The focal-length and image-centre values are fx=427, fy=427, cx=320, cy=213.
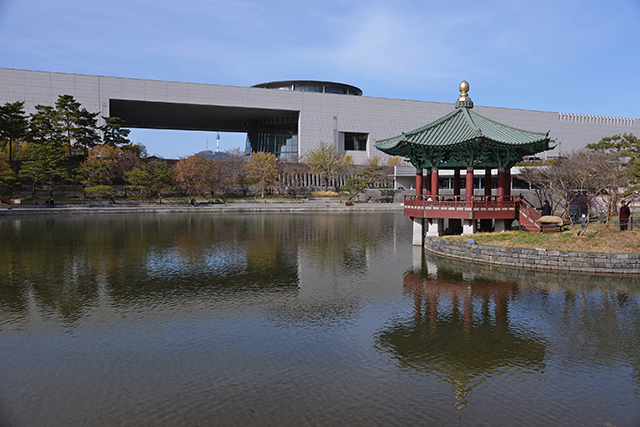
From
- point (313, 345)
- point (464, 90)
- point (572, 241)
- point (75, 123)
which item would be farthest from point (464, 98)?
point (75, 123)

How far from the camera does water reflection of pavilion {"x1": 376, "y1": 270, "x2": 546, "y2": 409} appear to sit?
10281 mm

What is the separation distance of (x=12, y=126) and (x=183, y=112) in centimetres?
3608

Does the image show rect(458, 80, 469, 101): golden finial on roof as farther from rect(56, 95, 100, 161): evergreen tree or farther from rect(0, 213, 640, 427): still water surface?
rect(56, 95, 100, 161): evergreen tree

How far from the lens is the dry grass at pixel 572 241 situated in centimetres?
2123

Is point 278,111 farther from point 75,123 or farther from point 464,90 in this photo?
point 464,90

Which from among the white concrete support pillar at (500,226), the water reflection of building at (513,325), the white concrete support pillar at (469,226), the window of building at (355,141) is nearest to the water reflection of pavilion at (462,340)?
the water reflection of building at (513,325)

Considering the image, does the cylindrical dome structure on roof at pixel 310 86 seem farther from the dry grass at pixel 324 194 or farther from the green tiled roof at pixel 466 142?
the green tiled roof at pixel 466 142

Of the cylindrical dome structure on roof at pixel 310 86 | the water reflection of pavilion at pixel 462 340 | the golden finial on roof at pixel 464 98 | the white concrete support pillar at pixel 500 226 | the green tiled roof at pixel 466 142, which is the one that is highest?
the cylindrical dome structure on roof at pixel 310 86

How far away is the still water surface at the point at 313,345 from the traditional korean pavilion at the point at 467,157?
561 centimetres

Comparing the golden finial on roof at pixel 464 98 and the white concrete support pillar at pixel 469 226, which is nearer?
the white concrete support pillar at pixel 469 226

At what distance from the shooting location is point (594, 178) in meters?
45.2

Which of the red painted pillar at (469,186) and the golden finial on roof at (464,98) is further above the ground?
the golden finial on roof at (464,98)

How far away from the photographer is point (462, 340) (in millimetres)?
12078

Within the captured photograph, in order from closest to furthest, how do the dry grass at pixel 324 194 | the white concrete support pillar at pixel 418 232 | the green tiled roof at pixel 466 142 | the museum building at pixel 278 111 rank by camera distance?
the green tiled roof at pixel 466 142 < the white concrete support pillar at pixel 418 232 < the museum building at pixel 278 111 < the dry grass at pixel 324 194
